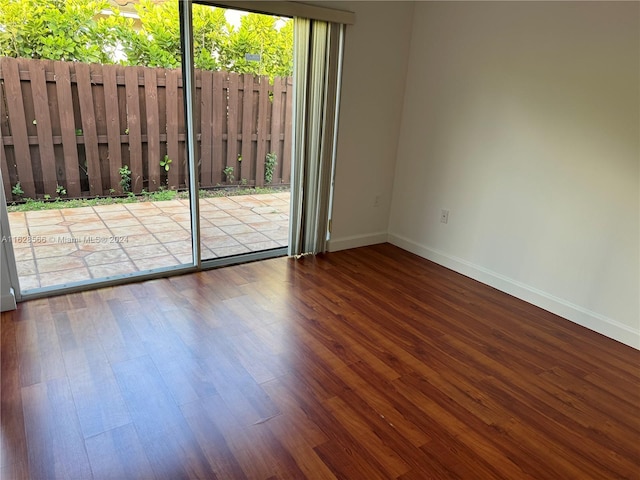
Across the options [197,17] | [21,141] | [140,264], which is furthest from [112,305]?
[197,17]

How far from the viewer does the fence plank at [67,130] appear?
9.30 ft

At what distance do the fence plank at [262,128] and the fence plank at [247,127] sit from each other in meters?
0.07

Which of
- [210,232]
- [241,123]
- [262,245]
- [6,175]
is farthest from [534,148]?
[6,175]

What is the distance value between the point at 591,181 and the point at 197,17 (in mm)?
2779

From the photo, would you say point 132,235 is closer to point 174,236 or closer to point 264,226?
point 174,236

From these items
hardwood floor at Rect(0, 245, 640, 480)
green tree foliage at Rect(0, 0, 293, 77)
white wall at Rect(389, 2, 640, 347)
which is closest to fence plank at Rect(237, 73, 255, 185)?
green tree foliage at Rect(0, 0, 293, 77)

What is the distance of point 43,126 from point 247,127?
4.59 feet

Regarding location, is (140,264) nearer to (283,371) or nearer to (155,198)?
(155,198)

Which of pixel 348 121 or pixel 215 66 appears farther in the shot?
pixel 348 121

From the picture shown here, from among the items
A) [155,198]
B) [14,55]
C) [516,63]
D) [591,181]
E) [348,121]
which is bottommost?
[155,198]

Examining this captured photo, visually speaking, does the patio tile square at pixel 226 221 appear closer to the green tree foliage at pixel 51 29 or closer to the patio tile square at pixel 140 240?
the patio tile square at pixel 140 240

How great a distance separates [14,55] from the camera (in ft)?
8.45

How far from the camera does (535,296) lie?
122 inches

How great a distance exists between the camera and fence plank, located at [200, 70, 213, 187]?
119 inches
